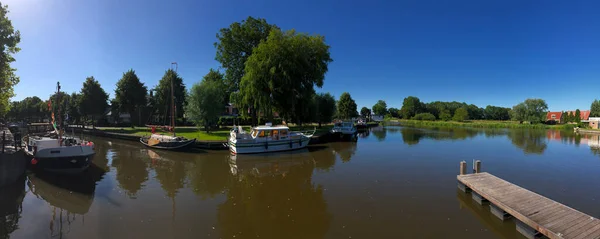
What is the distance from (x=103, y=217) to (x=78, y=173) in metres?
7.98

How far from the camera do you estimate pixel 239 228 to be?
6.85 metres

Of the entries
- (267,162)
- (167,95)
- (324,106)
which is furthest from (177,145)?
(324,106)

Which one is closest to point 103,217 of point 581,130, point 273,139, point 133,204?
point 133,204

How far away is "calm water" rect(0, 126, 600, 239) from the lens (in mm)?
6770

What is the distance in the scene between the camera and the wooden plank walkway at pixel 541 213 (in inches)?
222

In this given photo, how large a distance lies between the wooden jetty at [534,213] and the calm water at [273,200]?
418mm

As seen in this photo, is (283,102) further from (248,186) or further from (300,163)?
(248,186)

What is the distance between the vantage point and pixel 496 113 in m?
115

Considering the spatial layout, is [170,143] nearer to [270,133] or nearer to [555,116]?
[270,133]

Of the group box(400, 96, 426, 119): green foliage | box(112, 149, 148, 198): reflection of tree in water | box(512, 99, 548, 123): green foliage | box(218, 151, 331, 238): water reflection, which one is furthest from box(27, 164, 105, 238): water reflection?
box(400, 96, 426, 119): green foliage

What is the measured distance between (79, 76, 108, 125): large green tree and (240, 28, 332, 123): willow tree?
1134 inches

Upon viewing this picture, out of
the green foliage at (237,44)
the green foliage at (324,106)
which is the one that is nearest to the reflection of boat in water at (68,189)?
the green foliage at (237,44)

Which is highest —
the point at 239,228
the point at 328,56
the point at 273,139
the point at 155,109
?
the point at 328,56

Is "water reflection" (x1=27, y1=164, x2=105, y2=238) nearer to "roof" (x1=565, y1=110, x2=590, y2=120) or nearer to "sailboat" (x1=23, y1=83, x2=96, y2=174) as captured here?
"sailboat" (x1=23, y1=83, x2=96, y2=174)
